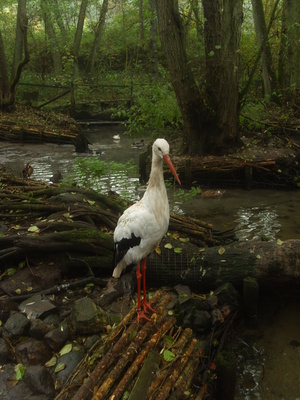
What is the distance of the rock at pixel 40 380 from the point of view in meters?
3.47

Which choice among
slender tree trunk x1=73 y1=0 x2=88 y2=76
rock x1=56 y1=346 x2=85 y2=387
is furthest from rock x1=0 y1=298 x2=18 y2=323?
slender tree trunk x1=73 y1=0 x2=88 y2=76

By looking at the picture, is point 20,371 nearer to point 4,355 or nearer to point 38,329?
point 4,355

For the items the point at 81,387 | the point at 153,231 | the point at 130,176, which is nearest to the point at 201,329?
the point at 153,231

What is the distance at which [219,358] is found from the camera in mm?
3844

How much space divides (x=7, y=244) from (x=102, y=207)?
1866 mm

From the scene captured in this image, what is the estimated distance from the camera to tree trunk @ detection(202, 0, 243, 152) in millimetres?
10250

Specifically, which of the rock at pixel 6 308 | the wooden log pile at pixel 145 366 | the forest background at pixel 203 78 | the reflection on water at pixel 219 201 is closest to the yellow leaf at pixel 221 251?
the reflection on water at pixel 219 201

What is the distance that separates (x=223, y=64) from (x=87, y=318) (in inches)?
345

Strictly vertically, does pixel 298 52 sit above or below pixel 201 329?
above

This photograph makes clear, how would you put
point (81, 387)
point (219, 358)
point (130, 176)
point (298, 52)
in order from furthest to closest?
point (298, 52)
point (130, 176)
point (219, 358)
point (81, 387)

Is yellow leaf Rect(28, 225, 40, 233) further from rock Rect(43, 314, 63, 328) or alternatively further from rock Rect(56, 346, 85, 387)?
rock Rect(56, 346, 85, 387)

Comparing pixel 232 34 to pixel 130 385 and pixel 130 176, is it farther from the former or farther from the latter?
pixel 130 385

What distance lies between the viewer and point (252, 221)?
8.76m

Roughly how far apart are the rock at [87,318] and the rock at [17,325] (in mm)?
477
